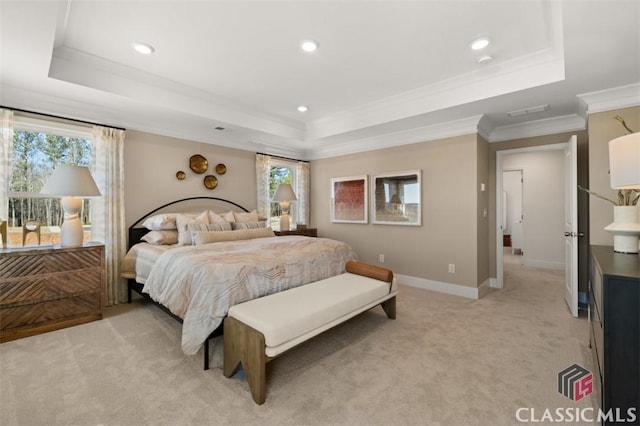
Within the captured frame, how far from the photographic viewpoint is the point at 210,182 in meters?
4.71

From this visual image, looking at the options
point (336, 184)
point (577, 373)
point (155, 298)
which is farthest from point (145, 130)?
point (577, 373)

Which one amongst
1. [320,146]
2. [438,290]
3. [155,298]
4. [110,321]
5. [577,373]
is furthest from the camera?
[320,146]

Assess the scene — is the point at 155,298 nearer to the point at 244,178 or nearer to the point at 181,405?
the point at 181,405

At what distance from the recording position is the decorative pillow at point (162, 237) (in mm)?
3666

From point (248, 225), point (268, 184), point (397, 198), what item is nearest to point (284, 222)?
point (268, 184)

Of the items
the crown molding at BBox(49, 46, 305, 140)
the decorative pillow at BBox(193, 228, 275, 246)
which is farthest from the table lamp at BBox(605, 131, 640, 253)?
the crown molding at BBox(49, 46, 305, 140)

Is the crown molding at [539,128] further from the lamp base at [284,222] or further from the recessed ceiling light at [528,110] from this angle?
the lamp base at [284,222]

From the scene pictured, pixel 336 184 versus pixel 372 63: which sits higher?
pixel 372 63

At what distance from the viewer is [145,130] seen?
4012mm

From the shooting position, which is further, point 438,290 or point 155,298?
point 438,290

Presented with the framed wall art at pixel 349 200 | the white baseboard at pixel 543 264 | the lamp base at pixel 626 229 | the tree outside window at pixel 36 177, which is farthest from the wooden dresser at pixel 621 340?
the white baseboard at pixel 543 264

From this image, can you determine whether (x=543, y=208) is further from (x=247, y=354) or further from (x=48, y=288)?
(x=48, y=288)

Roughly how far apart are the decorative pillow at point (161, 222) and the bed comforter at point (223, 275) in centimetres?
87

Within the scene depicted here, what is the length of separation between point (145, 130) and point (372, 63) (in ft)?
10.5
